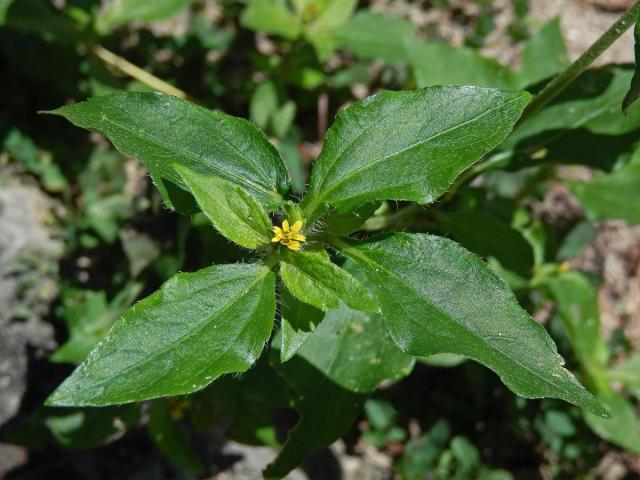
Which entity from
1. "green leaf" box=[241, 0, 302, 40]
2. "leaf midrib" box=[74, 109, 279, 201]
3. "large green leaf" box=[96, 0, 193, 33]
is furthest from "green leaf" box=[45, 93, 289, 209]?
"large green leaf" box=[96, 0, 193, 33]

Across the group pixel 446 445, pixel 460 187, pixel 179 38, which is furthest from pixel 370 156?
pixel 179 38

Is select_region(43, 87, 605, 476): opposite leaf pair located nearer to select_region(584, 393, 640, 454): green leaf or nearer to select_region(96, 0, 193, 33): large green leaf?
select_region(96, 0, 193, 33): large green leaf

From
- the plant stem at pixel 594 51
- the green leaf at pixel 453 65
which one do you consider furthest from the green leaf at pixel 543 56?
the plant stem at pixel 594 51

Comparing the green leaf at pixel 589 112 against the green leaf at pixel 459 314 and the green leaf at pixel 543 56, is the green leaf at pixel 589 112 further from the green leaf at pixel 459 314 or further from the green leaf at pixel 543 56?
the green leaf at pixel 459 314

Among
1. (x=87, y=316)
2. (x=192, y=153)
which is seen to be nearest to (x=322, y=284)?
(x=192, y=153)

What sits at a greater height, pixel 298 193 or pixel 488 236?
pixel 488 236

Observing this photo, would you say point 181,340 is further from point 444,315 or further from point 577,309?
point 577,309
